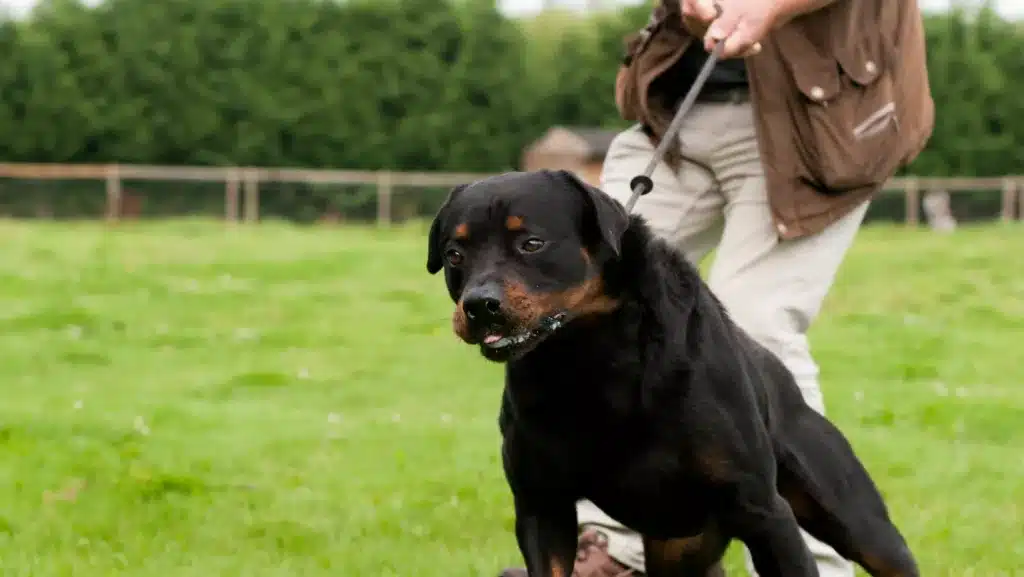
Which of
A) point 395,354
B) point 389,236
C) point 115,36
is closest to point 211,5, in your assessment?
point 115,36

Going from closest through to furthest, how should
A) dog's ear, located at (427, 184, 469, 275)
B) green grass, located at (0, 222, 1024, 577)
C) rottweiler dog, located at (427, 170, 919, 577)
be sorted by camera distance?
rottweiler dog, located at (427, 170, 919, 577)
dog's ear, located at (427, 184, 469, 275)
green grass, located at (0, 222, 1024, 577)

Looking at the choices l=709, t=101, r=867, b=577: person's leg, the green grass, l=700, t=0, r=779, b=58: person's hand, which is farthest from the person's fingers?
the green grass

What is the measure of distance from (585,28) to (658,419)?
3110cm

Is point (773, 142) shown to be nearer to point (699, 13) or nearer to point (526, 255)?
point (699, 13)

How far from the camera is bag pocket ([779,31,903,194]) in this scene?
3693 mm

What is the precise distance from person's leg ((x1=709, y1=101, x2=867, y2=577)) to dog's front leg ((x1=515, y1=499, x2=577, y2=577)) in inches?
36.4

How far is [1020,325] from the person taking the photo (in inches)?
442

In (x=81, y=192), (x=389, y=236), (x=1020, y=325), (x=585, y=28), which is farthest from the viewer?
(x=585, y=28)

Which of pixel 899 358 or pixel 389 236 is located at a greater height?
pixel 899 358

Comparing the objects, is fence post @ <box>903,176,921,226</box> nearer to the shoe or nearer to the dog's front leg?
the shoe

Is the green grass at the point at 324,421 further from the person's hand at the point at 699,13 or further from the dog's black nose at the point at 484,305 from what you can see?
the person's hand at the point at 699,13

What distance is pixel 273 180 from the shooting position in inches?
1107

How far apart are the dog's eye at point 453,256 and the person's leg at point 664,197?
969mm

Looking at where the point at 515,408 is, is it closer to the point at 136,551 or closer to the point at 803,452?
the point at 803,452
